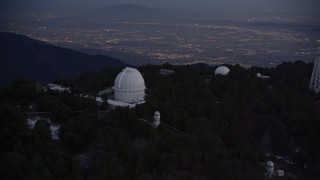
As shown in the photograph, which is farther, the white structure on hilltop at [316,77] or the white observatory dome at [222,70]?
the white observatory dome at [222,70]

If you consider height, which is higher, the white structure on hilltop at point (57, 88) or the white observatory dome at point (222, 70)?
the white observatory dome at point (222, 70)

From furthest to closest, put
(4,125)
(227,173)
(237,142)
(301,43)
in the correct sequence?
(301,43) → (237,142) → (4,125) → (227,173)

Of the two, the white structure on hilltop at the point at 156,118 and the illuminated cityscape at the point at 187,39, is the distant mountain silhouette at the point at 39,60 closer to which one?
the illuminated cityscape at the point at 187,39

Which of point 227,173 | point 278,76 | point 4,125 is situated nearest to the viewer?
point 227,173

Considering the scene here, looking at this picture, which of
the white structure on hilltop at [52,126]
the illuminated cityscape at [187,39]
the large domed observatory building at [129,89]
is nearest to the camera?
Result: the white structure on hilltop at [52,126]

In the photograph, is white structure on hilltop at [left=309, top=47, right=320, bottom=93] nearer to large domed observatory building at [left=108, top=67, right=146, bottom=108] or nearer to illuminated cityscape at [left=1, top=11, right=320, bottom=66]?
illuminated cityscape at [left=1, top=11, right=320, bottom=66]

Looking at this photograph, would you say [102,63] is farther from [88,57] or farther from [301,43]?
[301,43]

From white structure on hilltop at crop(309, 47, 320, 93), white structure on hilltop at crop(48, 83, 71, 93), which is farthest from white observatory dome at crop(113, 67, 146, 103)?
white structure on hilltop at crop(309, 47, 320, 93)

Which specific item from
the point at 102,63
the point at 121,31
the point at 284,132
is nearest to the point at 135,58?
the point at 102,63

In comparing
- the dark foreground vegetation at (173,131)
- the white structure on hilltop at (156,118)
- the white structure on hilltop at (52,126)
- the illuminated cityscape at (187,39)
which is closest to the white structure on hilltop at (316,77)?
the dark foreground vegetation at (173,131)

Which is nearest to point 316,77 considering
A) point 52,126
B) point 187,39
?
point 52,126
